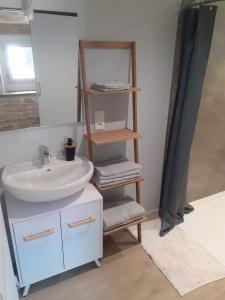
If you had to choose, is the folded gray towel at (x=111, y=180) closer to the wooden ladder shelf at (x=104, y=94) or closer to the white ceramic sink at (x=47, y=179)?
the wooden ladder shelf at (x=104, y=94)

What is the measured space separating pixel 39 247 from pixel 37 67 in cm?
111

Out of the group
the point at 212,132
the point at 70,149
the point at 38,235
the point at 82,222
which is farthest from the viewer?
the point at 212,132

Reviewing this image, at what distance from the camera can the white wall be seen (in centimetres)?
153

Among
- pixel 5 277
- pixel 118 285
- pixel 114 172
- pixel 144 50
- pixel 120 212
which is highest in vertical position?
pixel 144 50

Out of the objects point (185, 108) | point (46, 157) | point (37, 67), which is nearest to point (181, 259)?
point (185, 108)

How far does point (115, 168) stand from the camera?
69.4 inches

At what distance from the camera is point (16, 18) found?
1.36 metres

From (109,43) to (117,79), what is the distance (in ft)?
0.83

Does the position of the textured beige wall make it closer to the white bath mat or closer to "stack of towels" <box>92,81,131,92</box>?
"stack of towels" <box>92,81,131,92</box>

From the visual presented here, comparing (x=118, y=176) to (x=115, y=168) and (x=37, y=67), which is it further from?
(x=37, y=67)

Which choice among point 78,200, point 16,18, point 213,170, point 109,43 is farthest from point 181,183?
point 16,18

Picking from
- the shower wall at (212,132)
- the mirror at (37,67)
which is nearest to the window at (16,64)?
the mirror at (37,67)

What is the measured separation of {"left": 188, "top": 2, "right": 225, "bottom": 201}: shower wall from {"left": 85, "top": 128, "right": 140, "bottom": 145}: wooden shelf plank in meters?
0.81

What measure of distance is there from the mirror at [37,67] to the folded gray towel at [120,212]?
2.56 ft
